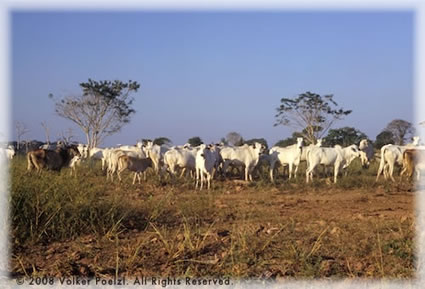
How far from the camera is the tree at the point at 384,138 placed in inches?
1143

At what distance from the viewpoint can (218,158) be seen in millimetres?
17500

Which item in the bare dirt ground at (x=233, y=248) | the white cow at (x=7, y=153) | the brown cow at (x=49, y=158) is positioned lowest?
the bare dirt ground at (x=233, y=248)

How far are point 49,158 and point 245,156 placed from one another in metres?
6.09

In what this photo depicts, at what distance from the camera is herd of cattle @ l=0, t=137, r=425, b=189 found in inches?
588

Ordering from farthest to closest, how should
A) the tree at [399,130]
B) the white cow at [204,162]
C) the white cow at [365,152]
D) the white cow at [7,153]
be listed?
1. the tree at [399,130]
2. the white cow at [365,152]
3. the white cow at [204,162]
4. the white cow at [7,153]

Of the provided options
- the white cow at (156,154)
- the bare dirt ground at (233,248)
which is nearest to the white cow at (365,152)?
the white cow at (156,154)

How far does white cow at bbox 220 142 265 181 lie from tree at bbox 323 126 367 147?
491 inches

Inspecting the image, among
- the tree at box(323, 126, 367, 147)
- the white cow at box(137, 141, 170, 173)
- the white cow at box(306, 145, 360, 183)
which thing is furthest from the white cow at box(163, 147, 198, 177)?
the tree at box(323, 126, 367, 147)

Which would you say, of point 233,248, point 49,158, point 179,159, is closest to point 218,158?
point 179,159

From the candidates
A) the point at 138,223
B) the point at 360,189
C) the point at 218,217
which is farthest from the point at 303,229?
the point at 360,189

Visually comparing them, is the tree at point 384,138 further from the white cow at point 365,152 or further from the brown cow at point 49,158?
the brown cow at point 49,158

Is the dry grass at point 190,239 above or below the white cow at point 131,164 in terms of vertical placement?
below

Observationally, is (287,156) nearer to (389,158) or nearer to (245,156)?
(245,156)

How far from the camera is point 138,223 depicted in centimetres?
721
